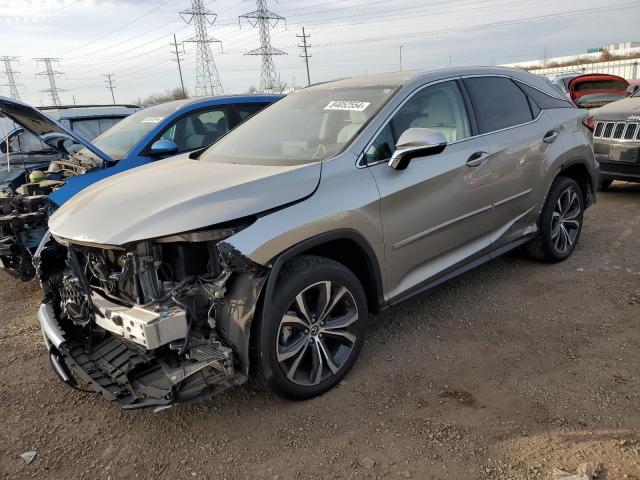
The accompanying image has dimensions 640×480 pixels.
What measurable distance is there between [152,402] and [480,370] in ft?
6.40

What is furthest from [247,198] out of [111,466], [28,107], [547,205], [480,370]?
[547,205]

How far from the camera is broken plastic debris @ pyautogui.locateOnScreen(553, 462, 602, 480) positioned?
226 centimetres

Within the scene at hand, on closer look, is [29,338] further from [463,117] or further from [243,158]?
[463,117]

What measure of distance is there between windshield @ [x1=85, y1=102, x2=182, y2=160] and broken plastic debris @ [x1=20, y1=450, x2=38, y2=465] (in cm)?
325

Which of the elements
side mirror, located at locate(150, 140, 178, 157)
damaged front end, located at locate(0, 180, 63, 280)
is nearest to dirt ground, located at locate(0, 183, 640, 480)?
damaged front end, located at locate(0, 180, 63, 280)

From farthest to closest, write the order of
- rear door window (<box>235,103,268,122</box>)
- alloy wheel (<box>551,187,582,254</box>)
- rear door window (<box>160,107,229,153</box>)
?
rear door window (<box>235,103,268,122</box>), rear door window (<box>160,107,229,153</box>), alloy wheel (<box>551,187,582,254</box>)

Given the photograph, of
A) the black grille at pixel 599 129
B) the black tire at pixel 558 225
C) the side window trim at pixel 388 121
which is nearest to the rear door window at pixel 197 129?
the side window trim at pixel 388 121

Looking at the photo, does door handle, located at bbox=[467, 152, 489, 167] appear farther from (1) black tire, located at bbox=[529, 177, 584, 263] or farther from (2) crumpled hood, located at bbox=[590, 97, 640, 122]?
(2) crumpled hood, located at bbox=[590, 97, 640, 122]

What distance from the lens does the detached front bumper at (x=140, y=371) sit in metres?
2.53

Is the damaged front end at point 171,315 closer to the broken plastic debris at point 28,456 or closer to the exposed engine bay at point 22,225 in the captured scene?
the broken plastic debris at point 28,456

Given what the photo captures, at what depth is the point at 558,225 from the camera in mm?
4789

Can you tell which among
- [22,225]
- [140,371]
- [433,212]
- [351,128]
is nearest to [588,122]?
[433,212]

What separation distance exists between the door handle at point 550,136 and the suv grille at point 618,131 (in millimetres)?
2994

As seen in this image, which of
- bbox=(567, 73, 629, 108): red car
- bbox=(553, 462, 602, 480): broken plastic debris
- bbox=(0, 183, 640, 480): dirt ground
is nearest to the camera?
bbox=(553, 462, 602, 480): broken plastic debris
